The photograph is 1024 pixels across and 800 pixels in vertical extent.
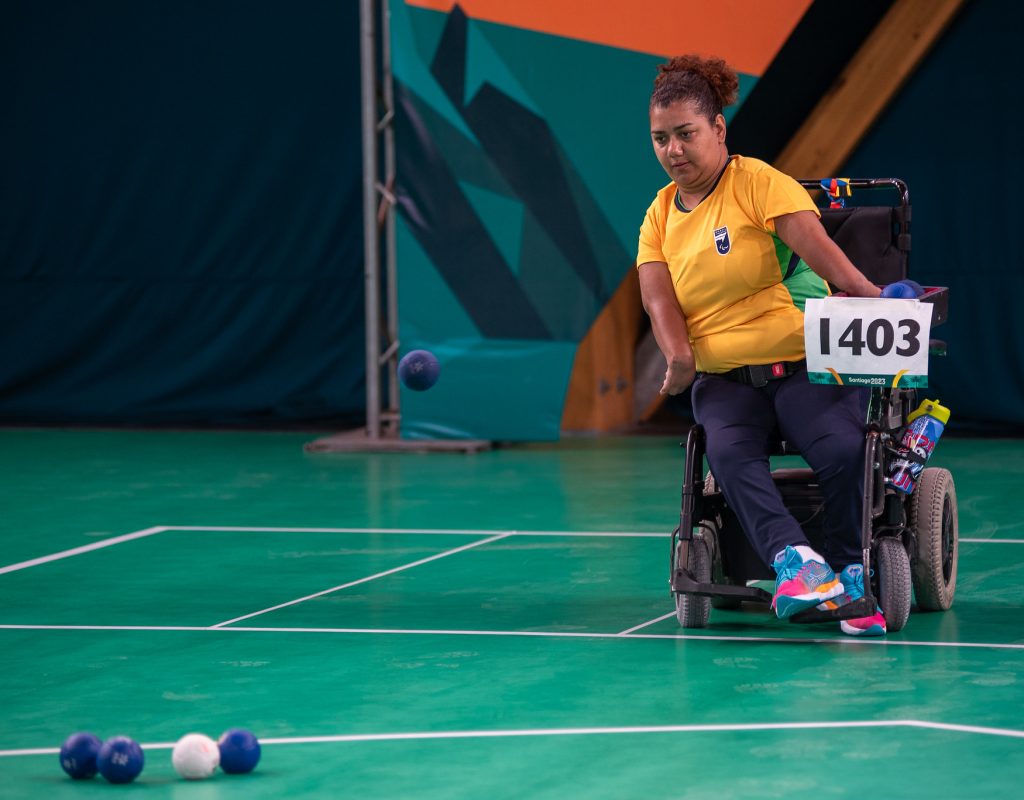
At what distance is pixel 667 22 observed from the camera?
934 cm

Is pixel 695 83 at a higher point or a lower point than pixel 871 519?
higher

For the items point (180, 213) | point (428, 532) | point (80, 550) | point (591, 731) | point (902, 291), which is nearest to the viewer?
point (591, 731)

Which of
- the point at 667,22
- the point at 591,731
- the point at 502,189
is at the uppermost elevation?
the point at 667,22

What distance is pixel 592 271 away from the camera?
372 inches

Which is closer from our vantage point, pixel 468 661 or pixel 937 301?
pixel 468 661

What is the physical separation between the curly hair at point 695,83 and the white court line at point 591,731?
1660 mm

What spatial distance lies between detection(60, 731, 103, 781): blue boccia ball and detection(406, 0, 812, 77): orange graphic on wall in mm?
6652

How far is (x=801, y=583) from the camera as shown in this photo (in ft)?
13.6

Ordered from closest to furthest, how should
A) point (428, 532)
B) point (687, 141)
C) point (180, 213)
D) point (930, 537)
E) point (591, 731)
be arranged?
point (591, 731), point (687, 141), point (930, 537), point (428, 532), point (180, 213)

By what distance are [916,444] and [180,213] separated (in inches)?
302

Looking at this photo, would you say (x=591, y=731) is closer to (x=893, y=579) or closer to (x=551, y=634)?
(x=551, y=634)

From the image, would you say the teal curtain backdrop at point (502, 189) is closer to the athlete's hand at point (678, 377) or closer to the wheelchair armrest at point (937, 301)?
the athlete's hand at point (678, 377)

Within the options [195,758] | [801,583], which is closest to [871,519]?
[801,583]

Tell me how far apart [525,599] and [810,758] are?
186 centimetres
